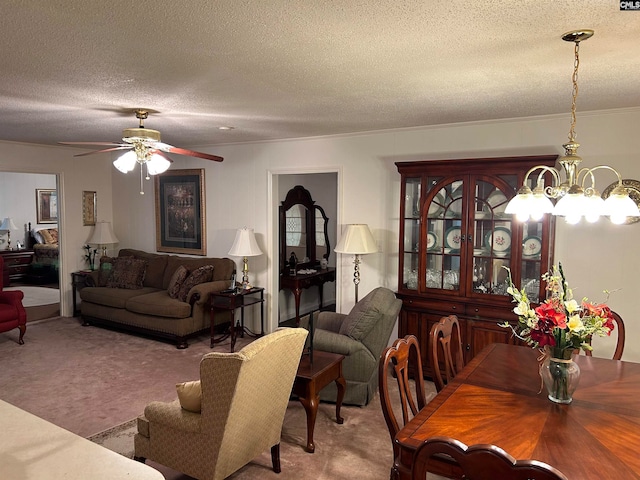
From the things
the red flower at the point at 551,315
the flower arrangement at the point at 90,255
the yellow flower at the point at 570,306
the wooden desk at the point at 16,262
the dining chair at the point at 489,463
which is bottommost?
the wooden desk at the point at 16,262

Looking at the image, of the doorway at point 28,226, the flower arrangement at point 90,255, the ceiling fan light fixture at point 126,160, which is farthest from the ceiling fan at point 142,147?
the doorway at point 28,226

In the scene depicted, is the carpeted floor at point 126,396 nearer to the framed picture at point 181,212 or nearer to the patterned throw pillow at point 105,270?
the patterned throw pillow at point 105,270

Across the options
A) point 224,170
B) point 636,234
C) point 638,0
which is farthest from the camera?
point 224,170

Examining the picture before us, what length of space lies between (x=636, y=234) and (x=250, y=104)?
3289 mm

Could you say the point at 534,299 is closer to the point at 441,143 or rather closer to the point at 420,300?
the point at 420,300

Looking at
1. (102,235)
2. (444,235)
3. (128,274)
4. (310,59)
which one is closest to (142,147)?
(310,59)

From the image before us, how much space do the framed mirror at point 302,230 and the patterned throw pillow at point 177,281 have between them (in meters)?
1.29

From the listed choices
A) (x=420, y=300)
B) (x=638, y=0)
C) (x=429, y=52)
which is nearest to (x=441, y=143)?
(x=420, y=300)

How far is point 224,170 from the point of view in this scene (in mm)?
6117

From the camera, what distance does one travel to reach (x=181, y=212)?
658cm

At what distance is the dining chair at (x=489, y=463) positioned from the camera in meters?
1.21

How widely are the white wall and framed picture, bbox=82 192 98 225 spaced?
0.08 m
